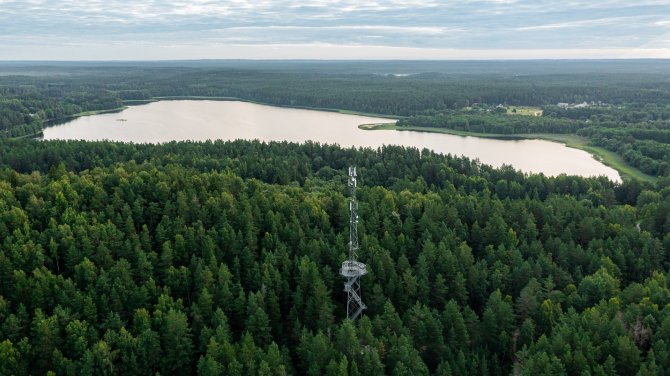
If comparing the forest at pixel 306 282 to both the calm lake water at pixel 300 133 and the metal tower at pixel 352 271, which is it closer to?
the metal tower at pixel 352 271

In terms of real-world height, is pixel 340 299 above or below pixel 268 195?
below

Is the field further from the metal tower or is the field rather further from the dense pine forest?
the metal tower

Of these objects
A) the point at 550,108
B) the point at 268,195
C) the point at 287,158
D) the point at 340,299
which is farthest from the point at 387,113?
the point at 340,299

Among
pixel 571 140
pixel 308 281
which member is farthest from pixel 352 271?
pixel 571 140

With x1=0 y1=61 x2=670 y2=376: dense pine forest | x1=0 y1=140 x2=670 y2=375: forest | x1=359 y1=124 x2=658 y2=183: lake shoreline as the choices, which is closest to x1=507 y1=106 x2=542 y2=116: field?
x1=359 y1=124 x2=658 y2=183: lake shoreline

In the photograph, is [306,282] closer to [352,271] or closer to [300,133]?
[352,271]

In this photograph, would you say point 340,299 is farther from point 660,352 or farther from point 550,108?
point 550,108
